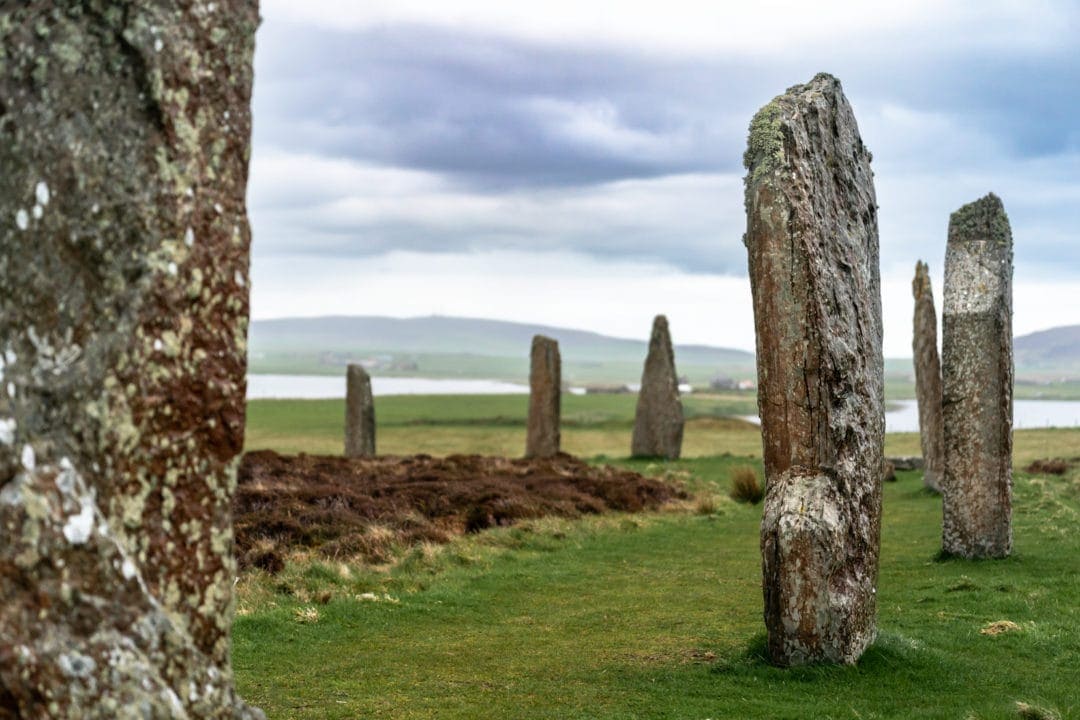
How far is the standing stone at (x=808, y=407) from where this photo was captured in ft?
30.7

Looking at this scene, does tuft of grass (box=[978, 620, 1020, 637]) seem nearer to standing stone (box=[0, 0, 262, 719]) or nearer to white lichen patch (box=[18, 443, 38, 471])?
standing stone (box=[0, 0, 262, 719])

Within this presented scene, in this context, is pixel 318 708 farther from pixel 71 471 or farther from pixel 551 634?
pixel 71 471

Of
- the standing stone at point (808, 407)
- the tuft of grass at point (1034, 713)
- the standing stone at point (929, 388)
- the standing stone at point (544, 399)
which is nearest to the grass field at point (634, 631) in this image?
the tuft of grass at point (1034, 713)

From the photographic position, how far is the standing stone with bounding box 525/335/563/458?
104ft

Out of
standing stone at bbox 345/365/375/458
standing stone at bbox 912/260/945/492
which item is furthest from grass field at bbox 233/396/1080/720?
standing stone at bbox 345/365/375/458

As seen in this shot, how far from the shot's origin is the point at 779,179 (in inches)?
381

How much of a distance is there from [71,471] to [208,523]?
2.08 ft

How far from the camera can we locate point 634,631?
11547mm

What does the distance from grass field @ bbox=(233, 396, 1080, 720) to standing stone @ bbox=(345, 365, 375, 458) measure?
1356 centimetres

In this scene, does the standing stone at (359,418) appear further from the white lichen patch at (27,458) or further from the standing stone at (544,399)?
the white lichen patch at (27,458)

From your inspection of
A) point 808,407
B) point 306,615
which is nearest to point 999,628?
point 808,407

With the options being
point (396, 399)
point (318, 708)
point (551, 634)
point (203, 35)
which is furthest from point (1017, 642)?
point (396, 399)

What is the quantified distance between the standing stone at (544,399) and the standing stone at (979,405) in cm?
1696

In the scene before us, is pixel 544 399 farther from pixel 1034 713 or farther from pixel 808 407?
pixel 1034 713
